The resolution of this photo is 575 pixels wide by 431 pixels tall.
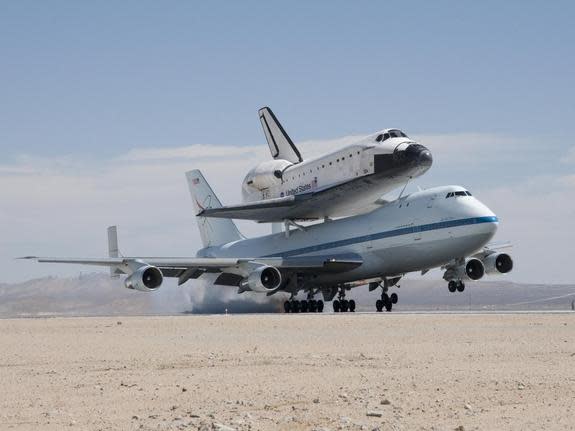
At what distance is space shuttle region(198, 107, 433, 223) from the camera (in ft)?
147

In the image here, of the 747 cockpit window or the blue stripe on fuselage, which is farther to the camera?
the 747 cockpit window

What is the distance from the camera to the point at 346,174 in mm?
46781

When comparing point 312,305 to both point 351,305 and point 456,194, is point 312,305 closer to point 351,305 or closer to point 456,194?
point 351,305

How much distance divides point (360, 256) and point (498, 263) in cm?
700

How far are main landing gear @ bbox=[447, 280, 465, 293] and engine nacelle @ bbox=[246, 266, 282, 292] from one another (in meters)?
8.96

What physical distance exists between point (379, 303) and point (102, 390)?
33687 mm

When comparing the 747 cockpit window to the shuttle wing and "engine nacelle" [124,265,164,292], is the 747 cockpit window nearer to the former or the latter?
the shuttle wing

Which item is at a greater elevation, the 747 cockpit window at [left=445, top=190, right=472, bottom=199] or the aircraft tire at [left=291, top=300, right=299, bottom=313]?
the 747 cockpit window at [left=445, top=190, right=472, bottom=199]

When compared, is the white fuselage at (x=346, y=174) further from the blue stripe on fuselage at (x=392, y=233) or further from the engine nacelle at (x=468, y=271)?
the engine nacelle at (x=468, y=271)

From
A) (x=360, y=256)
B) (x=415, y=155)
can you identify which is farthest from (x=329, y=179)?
(x=415, y=155)

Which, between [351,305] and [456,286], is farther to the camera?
[351,305]

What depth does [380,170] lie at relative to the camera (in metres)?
44.9

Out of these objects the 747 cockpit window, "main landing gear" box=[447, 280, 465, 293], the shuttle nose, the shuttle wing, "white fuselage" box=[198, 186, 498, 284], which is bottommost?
"main landing gear" box=[447, 280, 465, 293]

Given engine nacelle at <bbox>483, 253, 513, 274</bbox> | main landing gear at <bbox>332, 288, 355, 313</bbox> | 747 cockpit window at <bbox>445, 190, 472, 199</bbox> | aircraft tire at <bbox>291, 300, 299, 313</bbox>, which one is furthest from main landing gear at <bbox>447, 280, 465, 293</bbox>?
aircraft tire at <bbox>291, 300, 299, 313</bbox>
